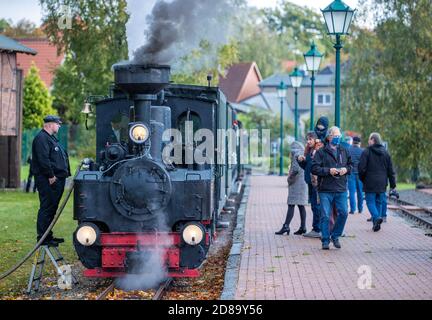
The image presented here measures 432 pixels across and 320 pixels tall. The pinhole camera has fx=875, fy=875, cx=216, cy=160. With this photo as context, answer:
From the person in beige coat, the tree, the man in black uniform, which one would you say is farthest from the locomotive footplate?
the tree

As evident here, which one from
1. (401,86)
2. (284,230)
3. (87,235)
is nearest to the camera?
(87,235)

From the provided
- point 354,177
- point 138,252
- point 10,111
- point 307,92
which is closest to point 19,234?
point 138,252

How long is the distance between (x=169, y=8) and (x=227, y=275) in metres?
4.74

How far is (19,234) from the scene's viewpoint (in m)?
16.8

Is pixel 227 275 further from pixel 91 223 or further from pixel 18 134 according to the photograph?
pixel 18 134

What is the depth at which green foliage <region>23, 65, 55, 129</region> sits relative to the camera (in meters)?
51.8

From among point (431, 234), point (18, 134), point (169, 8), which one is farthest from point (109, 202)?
point (18, 134)

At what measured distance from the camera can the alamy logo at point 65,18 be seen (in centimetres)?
3234

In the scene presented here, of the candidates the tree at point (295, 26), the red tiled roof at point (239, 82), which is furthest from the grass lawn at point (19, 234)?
the tree at point (295, 26)

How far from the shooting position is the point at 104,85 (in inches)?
1302

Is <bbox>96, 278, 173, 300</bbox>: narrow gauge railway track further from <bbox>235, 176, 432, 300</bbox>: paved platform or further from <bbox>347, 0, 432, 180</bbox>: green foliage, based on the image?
<bbox>347, 0, 432, 180</bbox>: green foliage

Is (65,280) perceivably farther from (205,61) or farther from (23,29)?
(23,29)

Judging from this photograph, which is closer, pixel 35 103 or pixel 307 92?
pixel 35 103

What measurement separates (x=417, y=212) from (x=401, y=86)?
1618 centimetres
